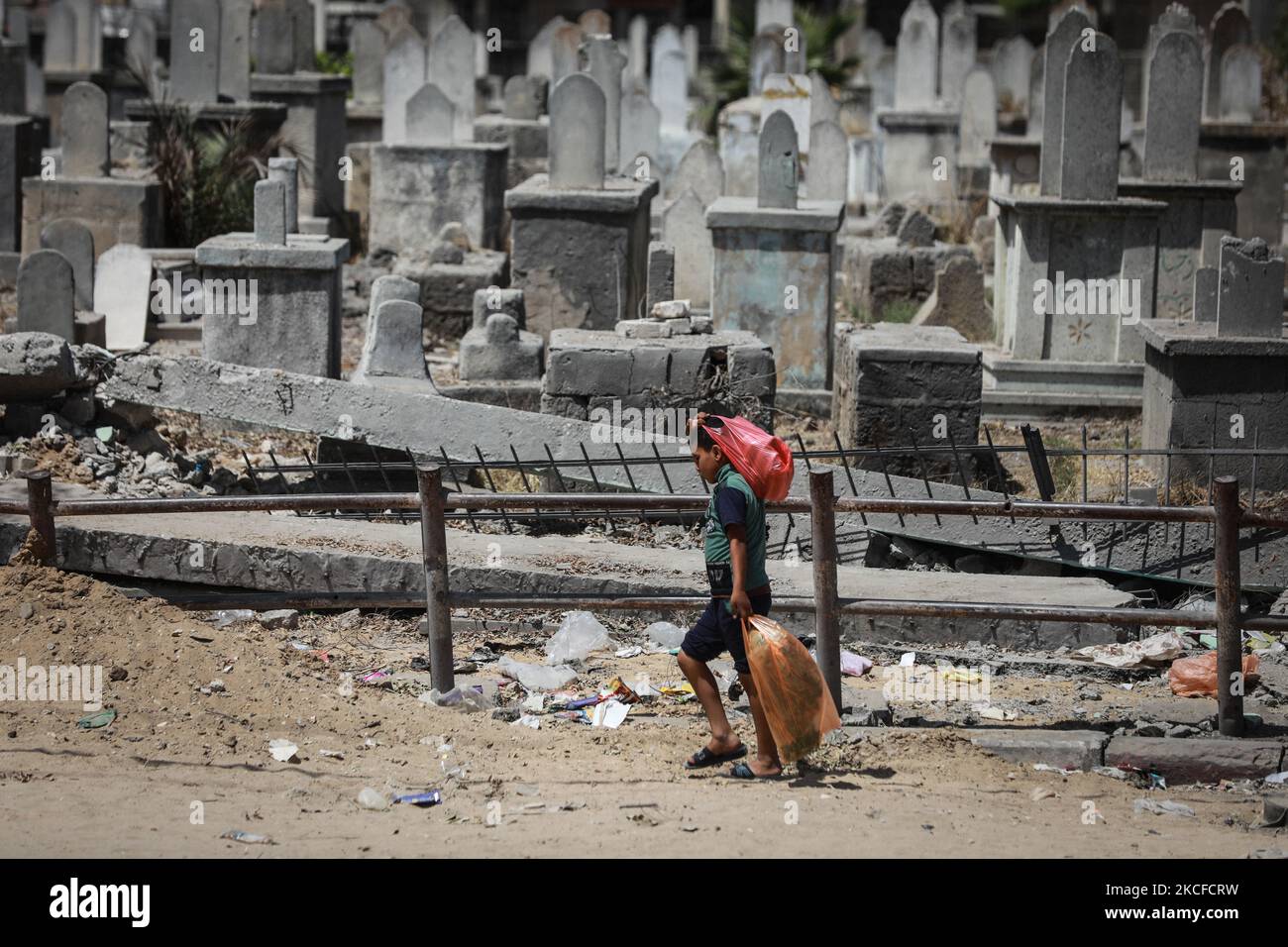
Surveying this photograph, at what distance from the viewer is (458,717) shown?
6.20 m

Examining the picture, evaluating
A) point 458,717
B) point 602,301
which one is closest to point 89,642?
point 458,717

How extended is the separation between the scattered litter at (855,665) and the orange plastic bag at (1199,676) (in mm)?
1219

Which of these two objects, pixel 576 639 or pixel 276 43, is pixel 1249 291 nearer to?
pixel 576 639

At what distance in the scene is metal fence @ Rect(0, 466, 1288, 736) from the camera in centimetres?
588

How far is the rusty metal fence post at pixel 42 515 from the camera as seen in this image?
641 cm

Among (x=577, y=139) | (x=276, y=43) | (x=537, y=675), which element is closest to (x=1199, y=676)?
(x=537, y=675)

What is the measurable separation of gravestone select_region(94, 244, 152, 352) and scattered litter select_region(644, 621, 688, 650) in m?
5.96

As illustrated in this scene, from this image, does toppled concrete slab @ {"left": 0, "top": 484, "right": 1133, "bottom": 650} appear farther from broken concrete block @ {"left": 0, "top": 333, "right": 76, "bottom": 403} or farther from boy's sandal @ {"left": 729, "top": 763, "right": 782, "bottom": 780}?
boy's sandal @ {"left": 729, "top": 763, "right": 782, "bottom": 780}

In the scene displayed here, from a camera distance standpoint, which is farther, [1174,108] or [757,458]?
[1174,108]

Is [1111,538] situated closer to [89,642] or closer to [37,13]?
[89,642]

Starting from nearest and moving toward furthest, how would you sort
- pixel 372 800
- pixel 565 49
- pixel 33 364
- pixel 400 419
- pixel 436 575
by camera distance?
pixel 372 800, pixel 436 575, pixel 33 364, pixel 400 419, pixel 565 49

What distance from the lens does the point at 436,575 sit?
6.20 metres

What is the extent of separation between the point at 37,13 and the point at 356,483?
2670 cm

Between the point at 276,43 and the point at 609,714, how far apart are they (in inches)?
502
